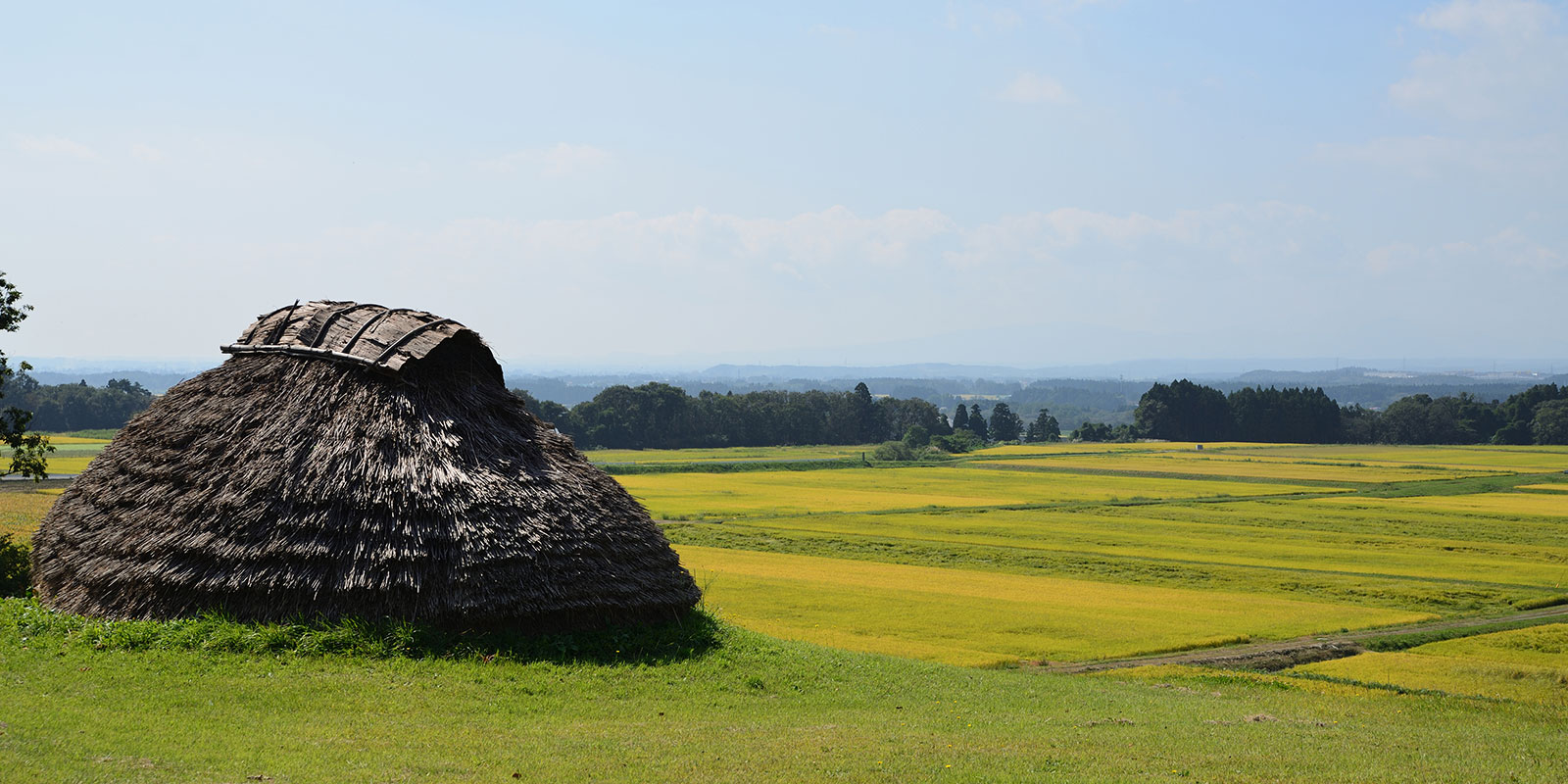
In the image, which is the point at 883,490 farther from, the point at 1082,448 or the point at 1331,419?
the point at 1331,419

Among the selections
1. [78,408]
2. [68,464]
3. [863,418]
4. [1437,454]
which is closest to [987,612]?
[68,464]

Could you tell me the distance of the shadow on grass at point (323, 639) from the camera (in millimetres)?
14945

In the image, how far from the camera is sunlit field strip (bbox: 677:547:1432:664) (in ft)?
82.1

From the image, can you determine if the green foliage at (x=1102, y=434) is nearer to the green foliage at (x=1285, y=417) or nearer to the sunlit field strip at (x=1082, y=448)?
the sunlit field strip at (x=1082, y=448)

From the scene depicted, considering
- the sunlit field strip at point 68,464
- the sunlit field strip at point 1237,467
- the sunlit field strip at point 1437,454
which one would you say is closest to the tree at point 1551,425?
the sunlit field strip at point 1437,454

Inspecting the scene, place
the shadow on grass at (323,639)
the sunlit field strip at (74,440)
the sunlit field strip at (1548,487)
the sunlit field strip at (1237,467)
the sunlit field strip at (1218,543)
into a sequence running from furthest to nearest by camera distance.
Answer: the sunlit field strip at (74,440)
the sunlit field strip at (1237,467)
the sunlit field strip at (1548,487)
the sunlit field strip at (1218,543)
the shadow on grass at (323,639)

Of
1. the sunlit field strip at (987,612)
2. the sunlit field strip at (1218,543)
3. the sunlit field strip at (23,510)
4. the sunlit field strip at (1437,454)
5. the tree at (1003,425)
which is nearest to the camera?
the sunlit field strip at (987,612)

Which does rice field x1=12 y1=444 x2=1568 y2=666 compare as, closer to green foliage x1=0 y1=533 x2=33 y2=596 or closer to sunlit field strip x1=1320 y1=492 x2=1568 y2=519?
sunlit field strip x1=1320 y1=492 x2=1568 y2=519

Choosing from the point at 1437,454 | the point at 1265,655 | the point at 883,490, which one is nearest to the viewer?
the point at 1265,655

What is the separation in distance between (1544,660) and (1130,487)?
50.3 meters

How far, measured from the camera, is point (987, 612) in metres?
28.9

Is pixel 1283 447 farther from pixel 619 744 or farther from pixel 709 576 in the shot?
pixel 619 744

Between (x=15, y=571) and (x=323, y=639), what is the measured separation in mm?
9755

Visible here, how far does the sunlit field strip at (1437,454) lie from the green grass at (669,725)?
3396 inches
